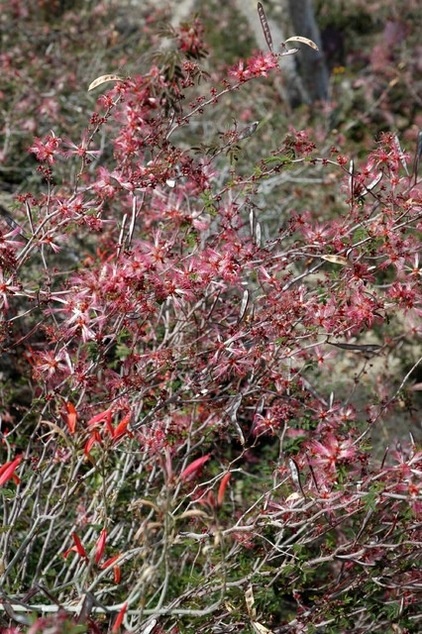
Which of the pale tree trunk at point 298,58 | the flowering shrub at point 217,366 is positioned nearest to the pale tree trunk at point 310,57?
the pale tree trunk at point 298,58

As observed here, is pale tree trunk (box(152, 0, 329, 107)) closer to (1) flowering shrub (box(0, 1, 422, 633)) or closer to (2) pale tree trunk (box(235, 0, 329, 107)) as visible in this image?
(2) pale tree trunk (box(235, 0, 329, 107))

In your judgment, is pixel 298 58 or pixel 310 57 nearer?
pixel 310 57

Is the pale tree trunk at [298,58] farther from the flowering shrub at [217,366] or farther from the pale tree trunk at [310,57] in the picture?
the flowering shrub at [217,366]

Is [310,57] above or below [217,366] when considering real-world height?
below

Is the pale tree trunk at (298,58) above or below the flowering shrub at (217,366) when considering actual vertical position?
below

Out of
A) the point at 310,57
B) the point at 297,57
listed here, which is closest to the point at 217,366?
the point at 310,57

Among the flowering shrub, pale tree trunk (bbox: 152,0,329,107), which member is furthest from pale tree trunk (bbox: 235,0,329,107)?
the flowering shrub

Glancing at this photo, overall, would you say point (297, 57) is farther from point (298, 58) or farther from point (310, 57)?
point (310, 57)

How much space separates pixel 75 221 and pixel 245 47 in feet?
22.2

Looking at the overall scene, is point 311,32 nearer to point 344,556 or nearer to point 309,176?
point 309,176

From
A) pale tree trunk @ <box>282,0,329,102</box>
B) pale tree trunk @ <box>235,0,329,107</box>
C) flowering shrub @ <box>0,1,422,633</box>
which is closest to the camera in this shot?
flowering shrub @ <box>0,1,422,633</box>

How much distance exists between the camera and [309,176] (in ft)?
20.6

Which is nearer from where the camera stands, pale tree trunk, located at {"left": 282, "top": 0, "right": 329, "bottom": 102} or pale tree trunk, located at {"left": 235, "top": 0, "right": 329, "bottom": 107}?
pale tree trunk, located at {"left": 282, "top": 0, "right": 329, "bottom": 102}

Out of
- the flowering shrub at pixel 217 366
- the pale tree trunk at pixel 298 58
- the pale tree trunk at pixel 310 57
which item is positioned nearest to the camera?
the flowering shrub at pixel 217 366
